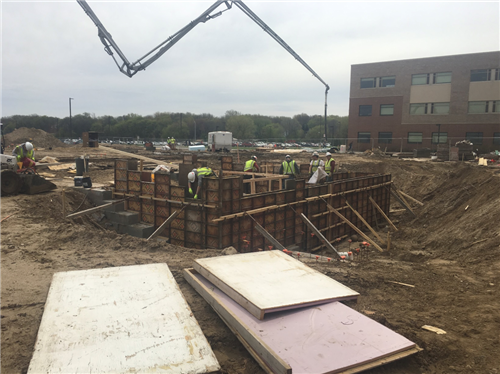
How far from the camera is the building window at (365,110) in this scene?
47.5m

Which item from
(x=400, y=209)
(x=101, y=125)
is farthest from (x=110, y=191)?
(x=101, y=125)

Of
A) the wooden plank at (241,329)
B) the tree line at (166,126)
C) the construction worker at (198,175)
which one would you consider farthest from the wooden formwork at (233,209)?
the tree line at (166,126)

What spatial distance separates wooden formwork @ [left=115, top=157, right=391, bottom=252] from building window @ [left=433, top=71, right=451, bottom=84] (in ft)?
120

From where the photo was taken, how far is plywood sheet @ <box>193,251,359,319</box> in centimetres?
468

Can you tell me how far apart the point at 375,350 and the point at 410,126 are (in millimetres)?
45856

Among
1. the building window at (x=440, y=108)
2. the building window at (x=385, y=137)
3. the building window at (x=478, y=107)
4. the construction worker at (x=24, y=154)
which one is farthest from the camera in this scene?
the building window at (x=385, y=137)

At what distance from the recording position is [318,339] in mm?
4160

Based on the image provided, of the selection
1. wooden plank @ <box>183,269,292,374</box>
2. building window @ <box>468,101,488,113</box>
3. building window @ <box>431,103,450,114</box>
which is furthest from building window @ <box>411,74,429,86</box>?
wooden plank @ <box>183,269,292,374</box>

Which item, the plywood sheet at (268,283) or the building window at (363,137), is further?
the building window at (363,137)

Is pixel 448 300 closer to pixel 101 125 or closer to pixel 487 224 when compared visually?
pixel 487 224

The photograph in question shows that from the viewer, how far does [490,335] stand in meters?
4.91

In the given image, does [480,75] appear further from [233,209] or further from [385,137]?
[233,209]

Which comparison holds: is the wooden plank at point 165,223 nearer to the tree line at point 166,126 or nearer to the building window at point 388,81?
the building window at point 388,81

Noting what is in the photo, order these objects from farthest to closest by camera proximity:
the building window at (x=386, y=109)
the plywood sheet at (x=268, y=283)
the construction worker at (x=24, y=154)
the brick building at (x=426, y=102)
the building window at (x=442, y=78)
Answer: the building window at (x=386, y=109) < the building window at (x=442, y=78) < the brick building at (x=426, y=102) < the construction worker at (x=24, y=154) < the plywood sheet at (x=268, y=283)
